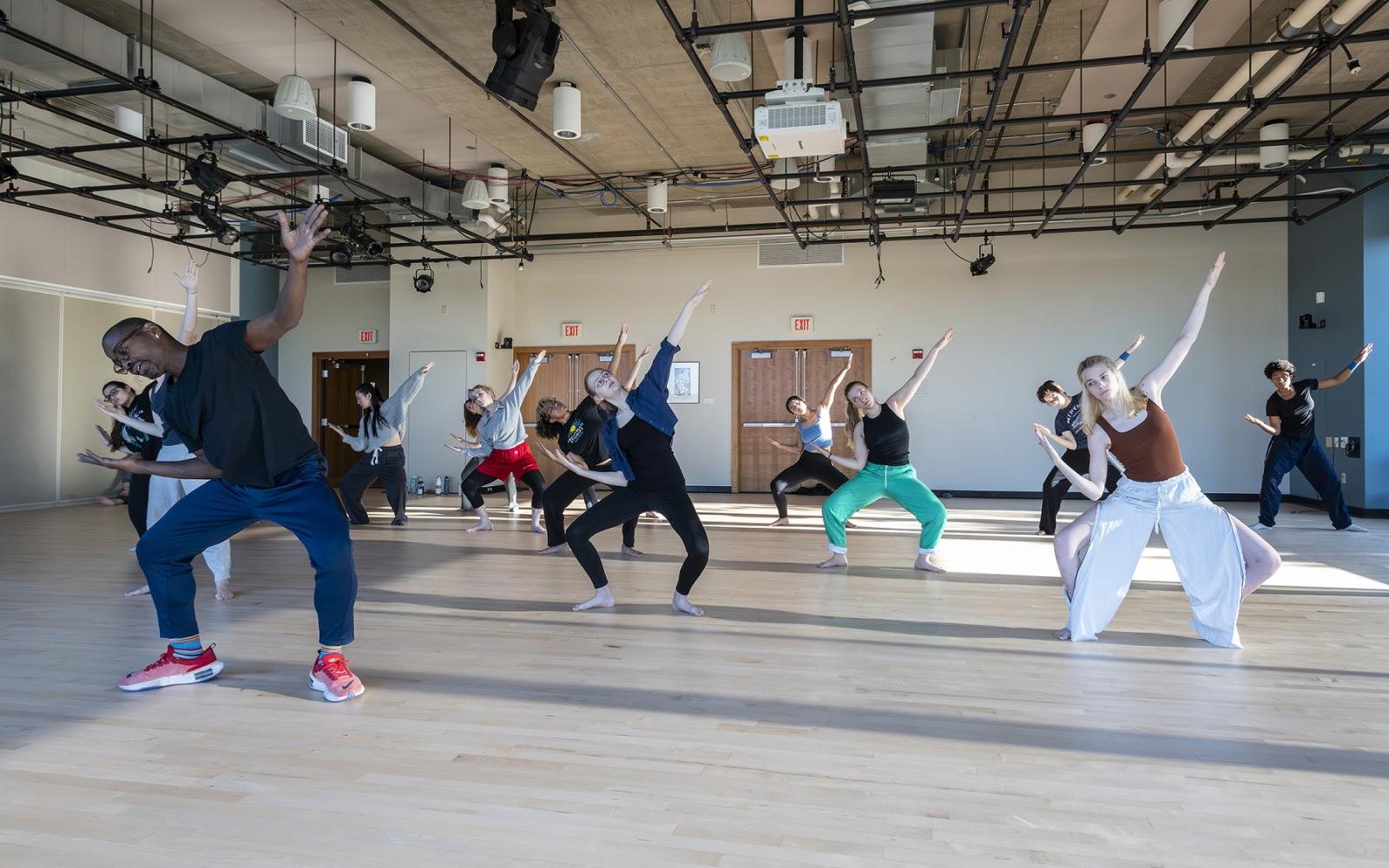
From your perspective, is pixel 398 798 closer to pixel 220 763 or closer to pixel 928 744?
pixel 220 763

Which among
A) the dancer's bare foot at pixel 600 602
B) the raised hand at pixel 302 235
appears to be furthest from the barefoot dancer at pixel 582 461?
the raised hand at pixel 302 235

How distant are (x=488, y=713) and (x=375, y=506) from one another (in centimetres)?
884

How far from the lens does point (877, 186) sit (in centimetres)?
889

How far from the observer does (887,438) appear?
5.58 metres

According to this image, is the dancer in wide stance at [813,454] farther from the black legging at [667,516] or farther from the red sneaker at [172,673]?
the red sneaker at [172,673]

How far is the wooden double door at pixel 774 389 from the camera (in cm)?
1212

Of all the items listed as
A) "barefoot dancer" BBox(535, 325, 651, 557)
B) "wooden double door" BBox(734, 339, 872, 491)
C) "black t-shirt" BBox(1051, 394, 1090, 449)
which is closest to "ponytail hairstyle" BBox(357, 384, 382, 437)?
"barefoot dancer" BBox(535, 325, 651, 557)

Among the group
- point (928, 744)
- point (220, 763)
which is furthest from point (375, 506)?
point (928, 744)

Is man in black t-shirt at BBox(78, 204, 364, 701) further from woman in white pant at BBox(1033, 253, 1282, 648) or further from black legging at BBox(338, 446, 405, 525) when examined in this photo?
black legging at BBox(338, 446, 405, 525)

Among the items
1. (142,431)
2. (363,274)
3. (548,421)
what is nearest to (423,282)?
(363,274)

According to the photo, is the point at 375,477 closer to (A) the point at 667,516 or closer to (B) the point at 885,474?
(A) the point at 667,516

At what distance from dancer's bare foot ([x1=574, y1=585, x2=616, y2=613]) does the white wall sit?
8.05 meters

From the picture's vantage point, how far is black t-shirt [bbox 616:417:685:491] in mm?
4254

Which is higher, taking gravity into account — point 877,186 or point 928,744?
point 877,186
